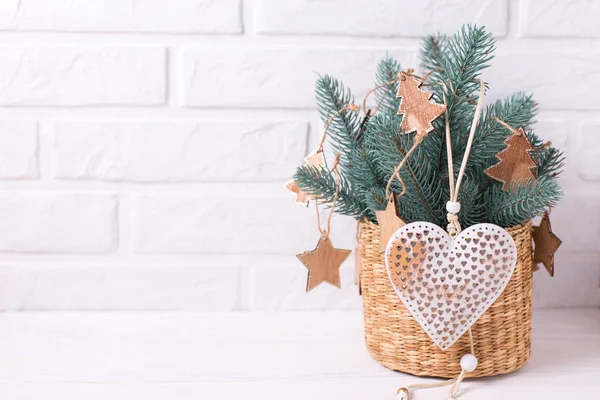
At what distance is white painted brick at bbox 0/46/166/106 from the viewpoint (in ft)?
2.78

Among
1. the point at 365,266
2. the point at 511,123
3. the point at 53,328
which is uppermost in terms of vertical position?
the point at 511,123

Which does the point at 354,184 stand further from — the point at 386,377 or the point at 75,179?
the point at 75,179

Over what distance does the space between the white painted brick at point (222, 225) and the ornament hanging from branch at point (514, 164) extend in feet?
1.03

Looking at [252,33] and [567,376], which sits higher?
[252,33]

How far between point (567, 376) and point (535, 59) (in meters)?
0.42

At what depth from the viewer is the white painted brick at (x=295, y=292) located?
34.9 inches

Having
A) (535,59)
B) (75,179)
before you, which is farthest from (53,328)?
(535,59)

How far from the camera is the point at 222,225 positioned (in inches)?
34.5

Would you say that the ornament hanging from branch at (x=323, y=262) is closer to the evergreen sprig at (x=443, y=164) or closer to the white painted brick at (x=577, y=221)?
the evergreen sprig at (x=443, y=164)

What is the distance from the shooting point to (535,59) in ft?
2.79

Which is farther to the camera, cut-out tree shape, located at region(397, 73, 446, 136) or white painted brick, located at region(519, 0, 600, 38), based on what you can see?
white painted brick, located at region(519, 0, 600, 38)

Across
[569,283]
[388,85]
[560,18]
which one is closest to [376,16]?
[388,85]

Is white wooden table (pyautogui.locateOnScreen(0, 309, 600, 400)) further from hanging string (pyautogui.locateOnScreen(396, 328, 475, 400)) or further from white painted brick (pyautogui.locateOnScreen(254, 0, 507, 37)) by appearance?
white painted brick (pyautogui.locateOnScreen(254, 0, 507, 37))

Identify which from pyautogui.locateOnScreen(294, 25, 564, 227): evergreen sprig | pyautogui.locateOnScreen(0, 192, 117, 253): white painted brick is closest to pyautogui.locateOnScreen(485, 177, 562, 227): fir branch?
pyautogui.locateOnScreen(294, 25, 564, 227): evergreen sprig
